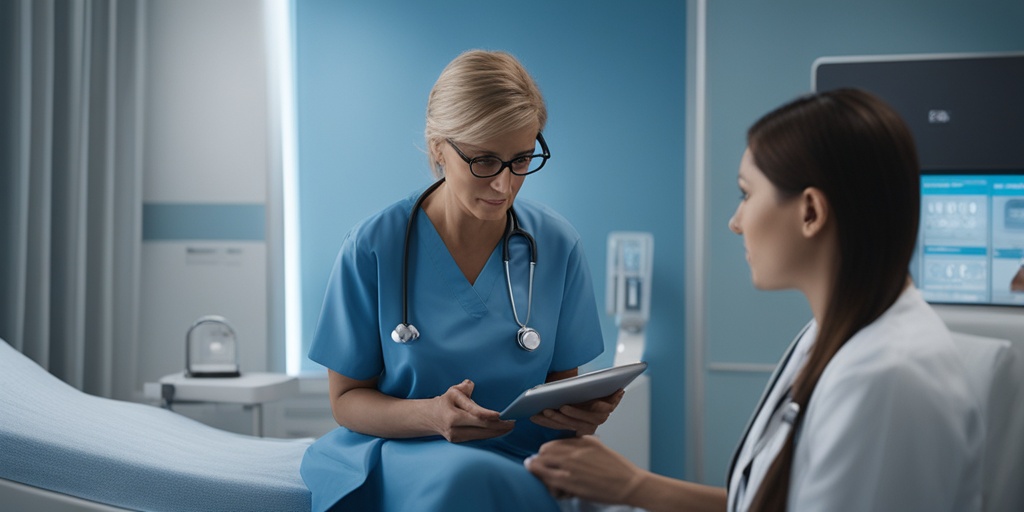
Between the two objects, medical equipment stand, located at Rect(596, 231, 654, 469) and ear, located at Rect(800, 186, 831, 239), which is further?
medical equipment stand, located at Rect(596, 231, 654, 469)

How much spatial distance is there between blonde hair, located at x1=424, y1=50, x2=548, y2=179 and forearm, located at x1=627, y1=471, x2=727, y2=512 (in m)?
0.67

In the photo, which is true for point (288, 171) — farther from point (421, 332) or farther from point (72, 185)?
point (421, 332)

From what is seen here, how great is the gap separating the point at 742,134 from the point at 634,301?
801 millimetres

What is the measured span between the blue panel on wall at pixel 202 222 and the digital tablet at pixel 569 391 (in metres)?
2.41

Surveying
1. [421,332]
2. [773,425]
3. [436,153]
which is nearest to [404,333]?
[421,332]

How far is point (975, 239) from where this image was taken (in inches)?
91.3

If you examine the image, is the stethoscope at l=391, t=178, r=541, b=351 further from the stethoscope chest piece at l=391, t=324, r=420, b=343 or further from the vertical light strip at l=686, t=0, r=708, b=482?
the vertical light strip at l=686, t=0, r=708, b=482

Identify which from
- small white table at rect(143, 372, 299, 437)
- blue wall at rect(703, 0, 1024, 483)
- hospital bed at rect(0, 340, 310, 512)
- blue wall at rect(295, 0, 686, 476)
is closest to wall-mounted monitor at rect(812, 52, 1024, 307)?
blue wall at rect(703, 0, 1024, 483)

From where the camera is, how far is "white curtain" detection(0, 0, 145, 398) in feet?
8.74

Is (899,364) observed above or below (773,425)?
above

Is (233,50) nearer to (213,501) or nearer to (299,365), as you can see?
(299,365)

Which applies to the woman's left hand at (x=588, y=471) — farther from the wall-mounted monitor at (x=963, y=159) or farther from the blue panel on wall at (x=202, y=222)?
the blue panel on wall at (x=202, y=222)

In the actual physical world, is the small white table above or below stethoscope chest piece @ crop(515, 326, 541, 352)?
below

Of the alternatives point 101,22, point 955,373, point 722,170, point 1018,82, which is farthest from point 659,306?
point 955,373
